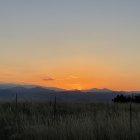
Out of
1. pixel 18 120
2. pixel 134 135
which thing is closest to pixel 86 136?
pixel 134 135

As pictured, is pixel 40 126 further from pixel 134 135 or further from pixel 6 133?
pixel 134 135

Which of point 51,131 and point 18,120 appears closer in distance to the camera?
point 51,131

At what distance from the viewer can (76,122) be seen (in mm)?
16375

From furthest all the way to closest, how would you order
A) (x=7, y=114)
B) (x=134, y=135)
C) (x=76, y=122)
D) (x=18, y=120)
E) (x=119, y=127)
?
(x=7, y=114), (x=18, y=120), (x=76, y=122), (x=119, y=127), (x=134, y=135)

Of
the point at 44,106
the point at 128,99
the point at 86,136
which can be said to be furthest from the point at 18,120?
the point at 128,99

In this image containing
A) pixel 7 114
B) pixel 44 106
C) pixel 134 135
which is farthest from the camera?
pixel 44 106

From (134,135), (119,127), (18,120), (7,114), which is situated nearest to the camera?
(134,135)

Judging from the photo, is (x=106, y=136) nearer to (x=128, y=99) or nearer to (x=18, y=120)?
(x=18, y=120)

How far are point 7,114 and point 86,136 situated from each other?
9241mm

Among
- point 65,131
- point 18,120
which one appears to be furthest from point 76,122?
point 18,120

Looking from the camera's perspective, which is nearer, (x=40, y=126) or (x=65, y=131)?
(x=65, y=131)

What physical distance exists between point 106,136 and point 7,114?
9460mm

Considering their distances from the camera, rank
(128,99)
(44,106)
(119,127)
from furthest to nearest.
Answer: (128,99)
(44,106)
(119,127)

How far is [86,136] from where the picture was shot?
1455 centimetres
